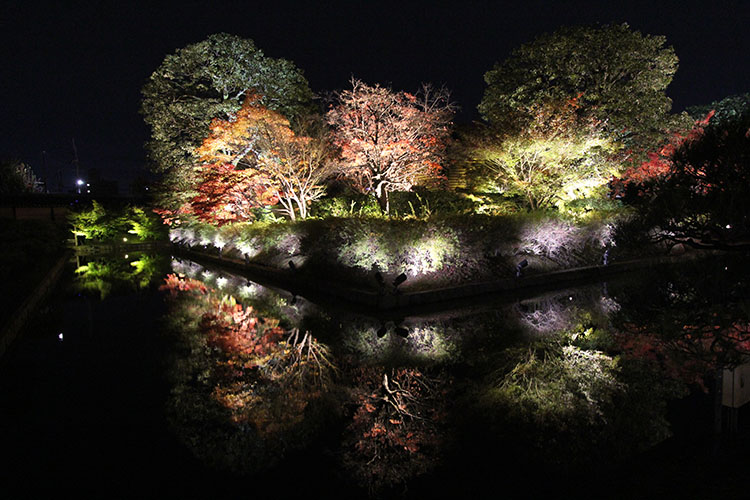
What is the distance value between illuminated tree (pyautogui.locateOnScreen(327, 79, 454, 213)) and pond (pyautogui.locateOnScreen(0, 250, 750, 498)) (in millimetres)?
8138

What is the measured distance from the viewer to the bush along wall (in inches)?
453

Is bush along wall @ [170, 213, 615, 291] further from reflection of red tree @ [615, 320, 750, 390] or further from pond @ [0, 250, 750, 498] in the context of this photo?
reflection of red tree @ [615, 320, 750, 390]

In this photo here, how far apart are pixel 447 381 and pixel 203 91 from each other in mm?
21658

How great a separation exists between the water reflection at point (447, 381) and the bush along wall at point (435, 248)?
2.06 metres

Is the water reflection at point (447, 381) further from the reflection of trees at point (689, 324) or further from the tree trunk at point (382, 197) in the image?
the tree trunk at point (382, 197)

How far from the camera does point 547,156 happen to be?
51.8 ft

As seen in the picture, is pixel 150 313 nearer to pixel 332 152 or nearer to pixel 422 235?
pixel 422 235

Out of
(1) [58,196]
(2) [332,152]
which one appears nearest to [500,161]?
(2) [332,152]

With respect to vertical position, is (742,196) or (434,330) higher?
(742,196)

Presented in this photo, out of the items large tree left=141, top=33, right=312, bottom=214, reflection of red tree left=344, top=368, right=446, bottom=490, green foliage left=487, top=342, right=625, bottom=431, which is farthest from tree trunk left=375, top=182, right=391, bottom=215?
reflection of red tree left=344, top=368, right=446, bottom=490

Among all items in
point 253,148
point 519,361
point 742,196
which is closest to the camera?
point 519,361

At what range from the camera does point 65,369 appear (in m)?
6.39

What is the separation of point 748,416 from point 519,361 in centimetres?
280

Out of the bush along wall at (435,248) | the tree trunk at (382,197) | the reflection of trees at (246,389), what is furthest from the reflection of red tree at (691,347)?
the tree trunk at (382,197)
